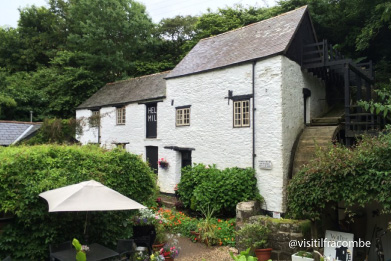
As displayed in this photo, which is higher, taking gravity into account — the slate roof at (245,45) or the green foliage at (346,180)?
the slate roof at (245,45)

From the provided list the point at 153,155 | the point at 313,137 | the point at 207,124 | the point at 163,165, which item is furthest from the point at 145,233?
the point at 153,155

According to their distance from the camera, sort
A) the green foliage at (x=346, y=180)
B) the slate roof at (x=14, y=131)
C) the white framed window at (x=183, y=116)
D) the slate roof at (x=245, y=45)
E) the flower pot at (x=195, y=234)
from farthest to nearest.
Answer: the white framed window at (x=183, y=116), the slate roof at (x=14, y=131), the slate roof at (x=245, y=45), the flower pot at (x=195, y=234), the green foliage at (x=346, y=180)

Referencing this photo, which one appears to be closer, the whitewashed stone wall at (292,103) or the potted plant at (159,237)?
the potted plant at (159,237)

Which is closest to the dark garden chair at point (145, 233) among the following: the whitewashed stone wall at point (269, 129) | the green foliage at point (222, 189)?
the green foliage at point (222, 189)

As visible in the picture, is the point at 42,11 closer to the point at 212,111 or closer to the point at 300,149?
the point at 212,111

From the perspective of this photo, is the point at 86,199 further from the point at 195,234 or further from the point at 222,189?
the point at 222,189

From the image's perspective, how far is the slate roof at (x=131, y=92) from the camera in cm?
1697

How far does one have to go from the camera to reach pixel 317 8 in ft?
60.6

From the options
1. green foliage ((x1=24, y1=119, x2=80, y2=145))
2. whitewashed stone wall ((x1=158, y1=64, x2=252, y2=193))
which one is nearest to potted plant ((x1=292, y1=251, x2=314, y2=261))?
whitewashed stone wall ((x1=158, y1=64, x2=252, y2=193))

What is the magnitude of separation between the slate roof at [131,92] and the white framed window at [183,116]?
4.87 feet

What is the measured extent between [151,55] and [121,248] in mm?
22846

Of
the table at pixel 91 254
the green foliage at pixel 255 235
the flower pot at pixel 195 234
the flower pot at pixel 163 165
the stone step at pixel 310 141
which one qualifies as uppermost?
the stone step at pixel 310 141

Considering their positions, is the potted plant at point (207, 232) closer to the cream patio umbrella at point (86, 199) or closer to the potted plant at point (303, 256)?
the potted plant at point (303, 256)

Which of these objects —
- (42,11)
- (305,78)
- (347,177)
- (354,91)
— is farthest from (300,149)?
(42,11)
